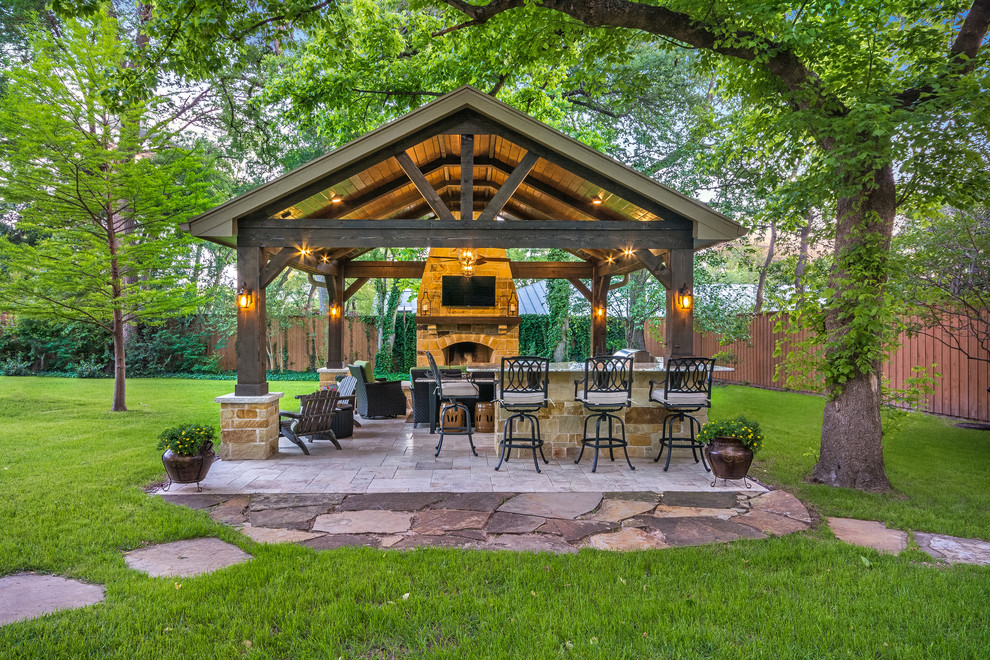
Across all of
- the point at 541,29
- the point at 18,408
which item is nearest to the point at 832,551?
the point at 541,29

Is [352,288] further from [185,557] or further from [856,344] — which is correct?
[856,344]

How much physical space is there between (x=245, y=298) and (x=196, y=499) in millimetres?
2568

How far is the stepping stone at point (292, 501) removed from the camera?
15.5 feet

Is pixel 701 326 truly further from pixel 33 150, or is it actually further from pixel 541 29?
pixel 33 150

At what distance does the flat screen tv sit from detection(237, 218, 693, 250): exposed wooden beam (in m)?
4.83

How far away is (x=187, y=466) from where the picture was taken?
5.11m

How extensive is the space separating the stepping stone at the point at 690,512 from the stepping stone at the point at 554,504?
56 cm

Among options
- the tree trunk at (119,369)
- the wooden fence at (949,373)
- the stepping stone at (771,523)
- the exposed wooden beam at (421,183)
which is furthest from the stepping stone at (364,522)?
the tree trunk at (119,369)

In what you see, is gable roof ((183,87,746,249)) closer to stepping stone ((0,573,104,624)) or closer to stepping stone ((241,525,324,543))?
stepping stone ((241,525,324,543))

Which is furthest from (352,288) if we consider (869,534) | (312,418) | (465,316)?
(869,534)

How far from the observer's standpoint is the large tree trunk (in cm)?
530

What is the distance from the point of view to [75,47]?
29.8 feet

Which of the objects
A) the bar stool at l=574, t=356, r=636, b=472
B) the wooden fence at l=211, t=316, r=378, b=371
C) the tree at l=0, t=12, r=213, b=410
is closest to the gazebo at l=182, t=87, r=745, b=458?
the bar stool at l=574, t=356, r=636, b=472

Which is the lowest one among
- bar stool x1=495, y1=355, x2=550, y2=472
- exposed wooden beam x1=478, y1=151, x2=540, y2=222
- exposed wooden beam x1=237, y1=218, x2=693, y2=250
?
bar stool x1=495, y1=355, x2=550, y2=472
